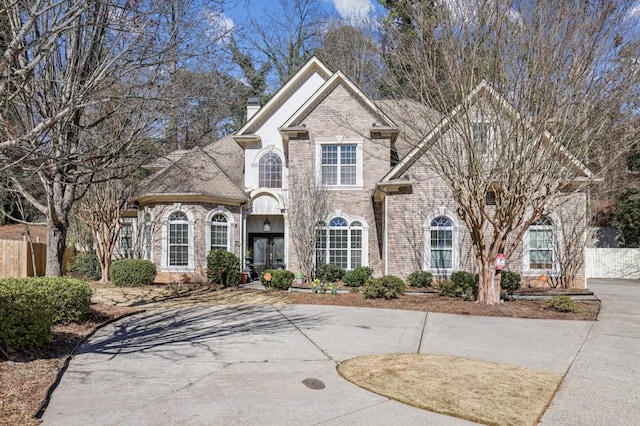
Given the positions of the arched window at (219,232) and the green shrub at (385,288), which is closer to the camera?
the green shrub at (385,288)

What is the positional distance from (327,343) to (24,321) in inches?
184

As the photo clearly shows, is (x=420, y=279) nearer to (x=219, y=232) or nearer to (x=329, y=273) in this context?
(x=329, y=273)

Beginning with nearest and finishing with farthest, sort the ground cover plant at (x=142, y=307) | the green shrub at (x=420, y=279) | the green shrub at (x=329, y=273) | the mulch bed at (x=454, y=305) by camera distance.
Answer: the ground cover plant at (x=142, y=307) < the mulch bed at (x=454, y=305) < the green shrub at (x=420, y=279) < the green shrub at (x=329, y=273)

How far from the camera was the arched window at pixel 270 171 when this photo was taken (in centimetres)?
2069

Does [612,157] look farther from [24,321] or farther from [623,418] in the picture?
[24,321]

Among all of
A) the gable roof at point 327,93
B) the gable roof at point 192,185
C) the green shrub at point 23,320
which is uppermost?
the gable roof at point 327,93

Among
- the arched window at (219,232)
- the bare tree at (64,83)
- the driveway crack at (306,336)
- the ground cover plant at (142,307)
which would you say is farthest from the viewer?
the arched window at (219,232)

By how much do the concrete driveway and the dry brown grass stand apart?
0.19 metres

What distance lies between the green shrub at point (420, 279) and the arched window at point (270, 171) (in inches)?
287

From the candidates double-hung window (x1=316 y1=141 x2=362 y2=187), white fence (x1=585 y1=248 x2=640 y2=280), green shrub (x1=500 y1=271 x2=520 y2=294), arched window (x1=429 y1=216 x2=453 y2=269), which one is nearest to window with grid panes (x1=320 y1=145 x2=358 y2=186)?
double-hung window (x1=316 y1=141 x2=362 y2=187)

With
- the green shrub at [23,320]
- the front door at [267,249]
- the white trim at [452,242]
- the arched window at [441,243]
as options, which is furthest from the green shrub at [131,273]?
the arched window at [441,243]

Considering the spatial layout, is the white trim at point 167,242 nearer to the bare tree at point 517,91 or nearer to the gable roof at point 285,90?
the gable roof at point 285,90

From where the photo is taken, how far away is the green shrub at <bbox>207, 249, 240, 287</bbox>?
1717 cm

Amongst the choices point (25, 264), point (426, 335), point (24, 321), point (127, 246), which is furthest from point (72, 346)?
point (127, 246)
